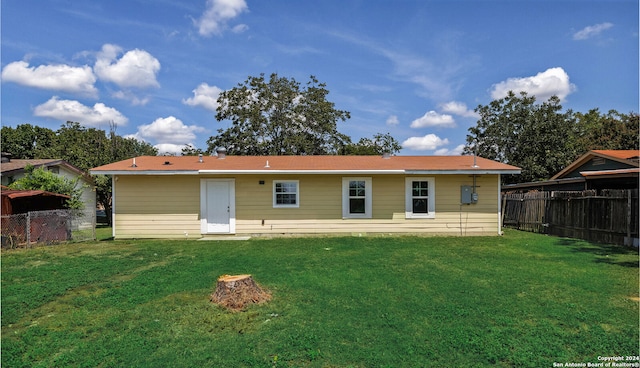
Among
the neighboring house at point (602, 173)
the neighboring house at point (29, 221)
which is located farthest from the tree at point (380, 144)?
the neighboring house at point (29, 221)

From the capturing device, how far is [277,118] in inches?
1112

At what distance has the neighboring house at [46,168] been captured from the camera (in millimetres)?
18062

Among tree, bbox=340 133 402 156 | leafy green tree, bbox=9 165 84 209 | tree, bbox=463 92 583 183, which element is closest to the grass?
leafy green tree, bbox=9 165 84 209

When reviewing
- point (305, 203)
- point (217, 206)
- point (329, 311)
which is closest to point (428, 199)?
point (305, 203)

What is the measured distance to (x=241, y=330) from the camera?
162 inches

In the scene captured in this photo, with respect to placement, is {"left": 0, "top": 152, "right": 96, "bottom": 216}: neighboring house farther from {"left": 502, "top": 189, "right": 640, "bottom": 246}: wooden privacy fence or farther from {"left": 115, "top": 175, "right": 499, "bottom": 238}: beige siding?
{"left": 502, "top": 189, "right": 640, "bottom": 246}: wooden privacy fence

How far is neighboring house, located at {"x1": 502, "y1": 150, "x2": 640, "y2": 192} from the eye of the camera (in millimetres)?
11567

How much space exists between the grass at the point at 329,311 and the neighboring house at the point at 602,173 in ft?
13.7

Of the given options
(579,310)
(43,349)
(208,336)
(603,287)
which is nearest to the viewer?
(43,349)

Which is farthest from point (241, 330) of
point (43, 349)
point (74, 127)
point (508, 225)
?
point (74, 127)

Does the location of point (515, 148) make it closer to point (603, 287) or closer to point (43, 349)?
point (603, 287)

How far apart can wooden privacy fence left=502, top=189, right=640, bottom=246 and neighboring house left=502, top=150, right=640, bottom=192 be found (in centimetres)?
81

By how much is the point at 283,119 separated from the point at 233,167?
1624 centimetres

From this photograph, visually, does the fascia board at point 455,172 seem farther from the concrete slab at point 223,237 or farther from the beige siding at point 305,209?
the concrete slab at point 223,237
